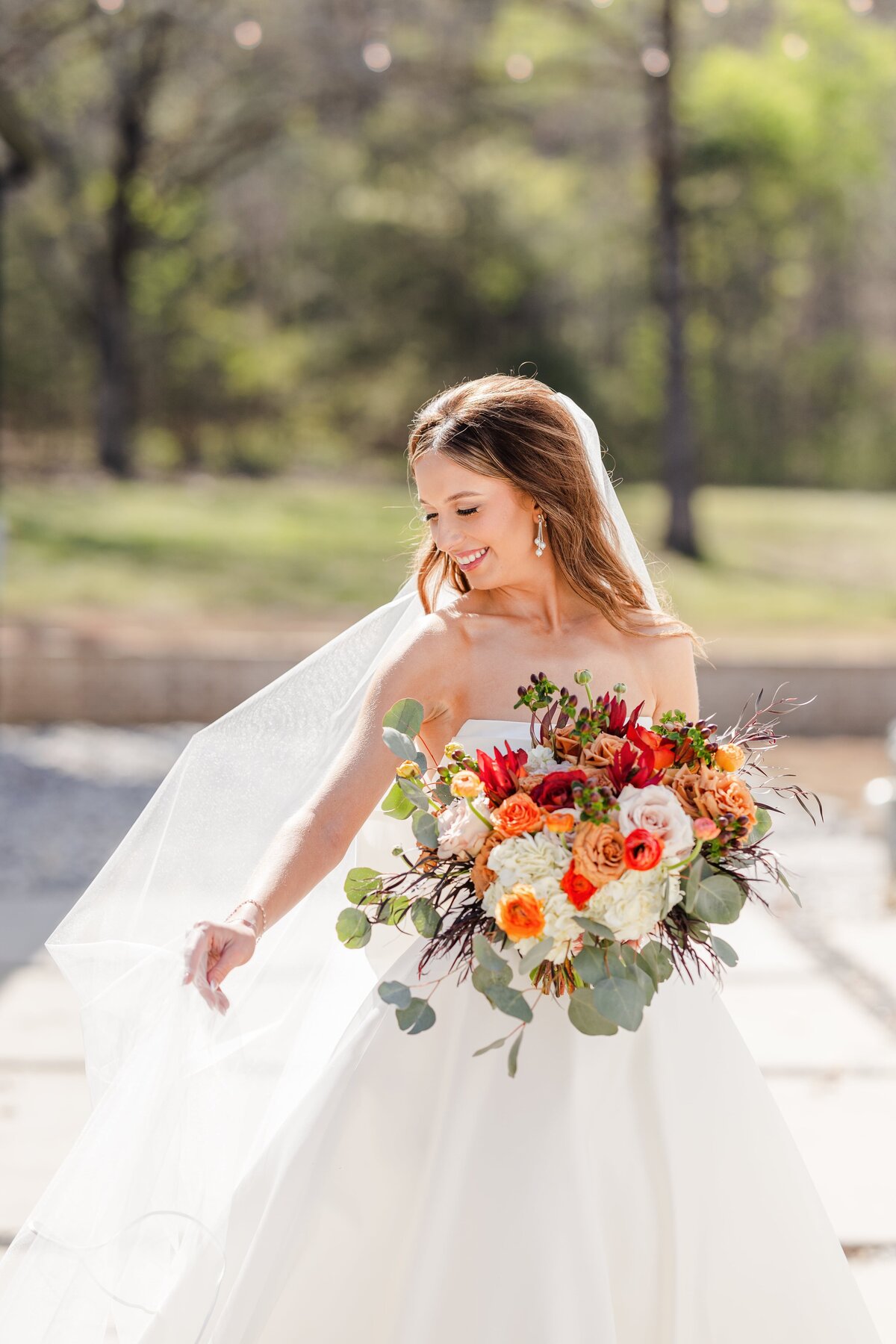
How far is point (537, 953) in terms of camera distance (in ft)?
5.49

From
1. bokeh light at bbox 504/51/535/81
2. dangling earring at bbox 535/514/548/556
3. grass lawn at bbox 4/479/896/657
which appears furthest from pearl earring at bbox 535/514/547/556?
grass lawn at bbox 4/479/896/657

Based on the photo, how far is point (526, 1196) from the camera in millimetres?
1818

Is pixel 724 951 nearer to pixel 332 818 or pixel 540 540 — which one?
pixel 332 818

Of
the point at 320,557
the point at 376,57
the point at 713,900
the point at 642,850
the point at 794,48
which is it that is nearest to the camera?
the point at 642,850

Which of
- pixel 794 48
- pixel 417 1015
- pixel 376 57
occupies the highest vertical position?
pixel 376 57

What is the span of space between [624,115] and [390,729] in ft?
61.3

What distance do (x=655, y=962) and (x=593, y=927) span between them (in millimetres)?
129

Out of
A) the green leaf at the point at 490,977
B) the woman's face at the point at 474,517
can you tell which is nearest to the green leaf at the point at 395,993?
the green leaf at the point at 490,977

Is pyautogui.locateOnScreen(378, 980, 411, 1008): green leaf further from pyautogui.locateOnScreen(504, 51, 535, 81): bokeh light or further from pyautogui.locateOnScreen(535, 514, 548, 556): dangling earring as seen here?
pyautogui.locateOnScreen(504, 51, 535, 81): bokeh light

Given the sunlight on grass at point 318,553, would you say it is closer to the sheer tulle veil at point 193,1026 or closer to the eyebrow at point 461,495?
the sheer tulle veil at point 193,1026

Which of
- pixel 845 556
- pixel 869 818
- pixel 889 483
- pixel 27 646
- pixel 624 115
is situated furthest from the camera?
pixel 889 483

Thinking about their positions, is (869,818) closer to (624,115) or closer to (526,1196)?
(526,1196)

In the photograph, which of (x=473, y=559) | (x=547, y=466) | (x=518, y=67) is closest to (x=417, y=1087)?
(x=473, y=559)

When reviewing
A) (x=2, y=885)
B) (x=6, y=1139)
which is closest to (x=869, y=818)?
(x=2, y=885)
